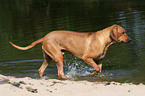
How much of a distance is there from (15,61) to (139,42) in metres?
5.37

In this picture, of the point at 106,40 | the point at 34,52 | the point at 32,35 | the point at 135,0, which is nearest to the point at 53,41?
the point at 106,40

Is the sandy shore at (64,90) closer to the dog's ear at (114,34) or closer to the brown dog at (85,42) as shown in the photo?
the brown dog at (85,42)

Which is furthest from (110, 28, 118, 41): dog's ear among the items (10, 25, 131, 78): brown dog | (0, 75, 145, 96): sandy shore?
(0, 75, 145, 96): sandy shore

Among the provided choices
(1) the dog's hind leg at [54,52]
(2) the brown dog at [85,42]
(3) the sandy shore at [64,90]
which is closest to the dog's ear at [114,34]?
(2) the brown dog at [85,42]

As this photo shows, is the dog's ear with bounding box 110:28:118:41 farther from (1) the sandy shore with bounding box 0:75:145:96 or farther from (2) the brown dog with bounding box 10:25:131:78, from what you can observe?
(1) the sandy shore with bounding box 0:75:145:96

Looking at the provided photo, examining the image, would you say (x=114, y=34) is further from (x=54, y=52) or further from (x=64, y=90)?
(x=64, y=90)

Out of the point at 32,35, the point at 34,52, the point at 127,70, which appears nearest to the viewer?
the point at 127,70

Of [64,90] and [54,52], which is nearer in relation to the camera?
[64,90]

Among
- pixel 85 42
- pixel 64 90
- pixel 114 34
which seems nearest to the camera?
pixel 64 90

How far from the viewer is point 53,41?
788cm

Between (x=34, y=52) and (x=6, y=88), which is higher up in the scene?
(x=6, y=88)

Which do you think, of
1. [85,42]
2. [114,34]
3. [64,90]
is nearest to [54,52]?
[85,42]

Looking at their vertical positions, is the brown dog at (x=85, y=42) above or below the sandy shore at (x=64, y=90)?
above

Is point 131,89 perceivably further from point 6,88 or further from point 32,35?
point 32,35
